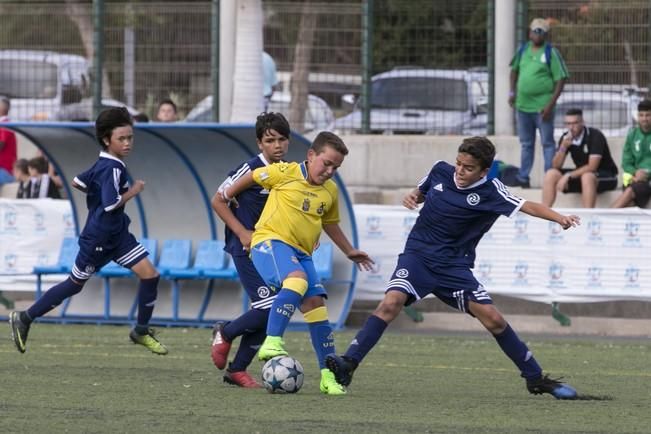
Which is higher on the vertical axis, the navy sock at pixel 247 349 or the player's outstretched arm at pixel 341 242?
the player's outstretched arm at pixel 341 242

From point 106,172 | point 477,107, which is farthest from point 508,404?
point 477,107

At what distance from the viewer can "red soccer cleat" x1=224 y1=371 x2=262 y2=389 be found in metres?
10.1

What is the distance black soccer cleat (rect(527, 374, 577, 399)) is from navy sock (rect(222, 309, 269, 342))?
67.0 inches

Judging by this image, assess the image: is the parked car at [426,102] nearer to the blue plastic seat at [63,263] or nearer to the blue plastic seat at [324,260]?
the blue plastic seat at [324,260]

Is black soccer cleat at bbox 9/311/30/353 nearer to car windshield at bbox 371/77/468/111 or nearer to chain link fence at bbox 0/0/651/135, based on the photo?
chain link fence at bbox 0/0/651/135

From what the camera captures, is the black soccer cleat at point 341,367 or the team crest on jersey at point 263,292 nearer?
the black soccer cleat at point 341,367

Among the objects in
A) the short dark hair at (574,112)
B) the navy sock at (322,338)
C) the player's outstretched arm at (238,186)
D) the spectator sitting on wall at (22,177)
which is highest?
the short dark hair at (574,112)

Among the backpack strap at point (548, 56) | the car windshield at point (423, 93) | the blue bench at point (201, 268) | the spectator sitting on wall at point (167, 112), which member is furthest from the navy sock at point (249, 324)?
the car windshield at point (423, 93)

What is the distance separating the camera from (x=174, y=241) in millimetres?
16703

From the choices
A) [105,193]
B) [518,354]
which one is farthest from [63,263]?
[518,354]

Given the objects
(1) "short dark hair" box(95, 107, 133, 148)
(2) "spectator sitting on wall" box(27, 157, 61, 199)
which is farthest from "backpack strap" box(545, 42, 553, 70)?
(1) "short dark hair" box(95, 107, 133, 148)

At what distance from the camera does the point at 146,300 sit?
12125mm

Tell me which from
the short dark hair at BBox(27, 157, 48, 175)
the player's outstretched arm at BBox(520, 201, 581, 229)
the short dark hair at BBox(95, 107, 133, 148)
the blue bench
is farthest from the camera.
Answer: the short dark hair at BBox(27, 157, 48, 175)

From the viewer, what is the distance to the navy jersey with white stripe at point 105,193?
1162 centimetres
